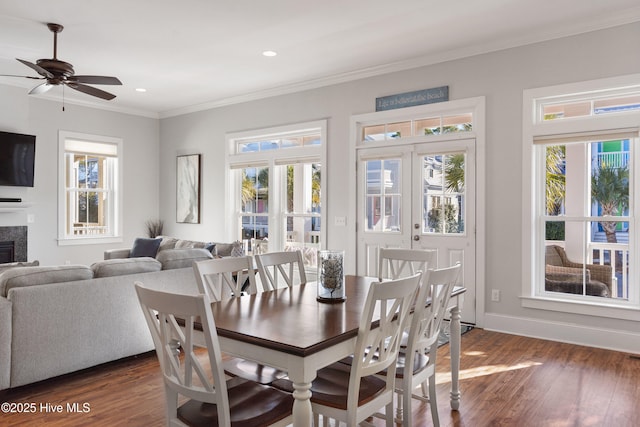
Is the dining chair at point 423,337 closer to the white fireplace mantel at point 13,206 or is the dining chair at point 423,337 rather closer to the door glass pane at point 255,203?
the door glass pane at point 255,203

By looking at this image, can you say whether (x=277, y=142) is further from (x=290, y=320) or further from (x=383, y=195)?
(x=290, y=320)

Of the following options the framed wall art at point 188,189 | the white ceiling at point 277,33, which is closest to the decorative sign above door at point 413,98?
the white ceiling at point 277,33

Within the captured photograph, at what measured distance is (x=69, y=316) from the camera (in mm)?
3146

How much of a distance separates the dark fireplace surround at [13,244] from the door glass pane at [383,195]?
477 cm

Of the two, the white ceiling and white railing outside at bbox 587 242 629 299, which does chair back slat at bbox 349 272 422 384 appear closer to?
the white ceiling

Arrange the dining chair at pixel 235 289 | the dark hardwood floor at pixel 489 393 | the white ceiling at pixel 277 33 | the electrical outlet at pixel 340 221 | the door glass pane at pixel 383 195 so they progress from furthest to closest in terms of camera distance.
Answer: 1. the electrical outlet at pixel 340 221
2. the door glass pane at pixel 383 195
3. the white ceiling at pixel 277 33
4. the dark hardwood floor at pixel 489 393
5. the dining chair at pixel 235 289

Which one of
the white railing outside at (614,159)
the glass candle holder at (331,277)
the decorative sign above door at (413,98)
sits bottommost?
the glass candle holder at (331,277)

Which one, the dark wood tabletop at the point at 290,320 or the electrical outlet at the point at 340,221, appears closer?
the dark wood tabletop at the point at 290,320

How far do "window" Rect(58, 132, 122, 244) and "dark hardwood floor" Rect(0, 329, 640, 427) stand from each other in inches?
165

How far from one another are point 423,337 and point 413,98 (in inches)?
136

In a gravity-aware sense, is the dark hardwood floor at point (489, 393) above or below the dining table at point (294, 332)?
below

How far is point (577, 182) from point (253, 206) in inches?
172

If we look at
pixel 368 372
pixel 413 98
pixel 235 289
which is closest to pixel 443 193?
pixel 413 98

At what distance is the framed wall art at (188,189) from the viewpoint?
748 centimetres
